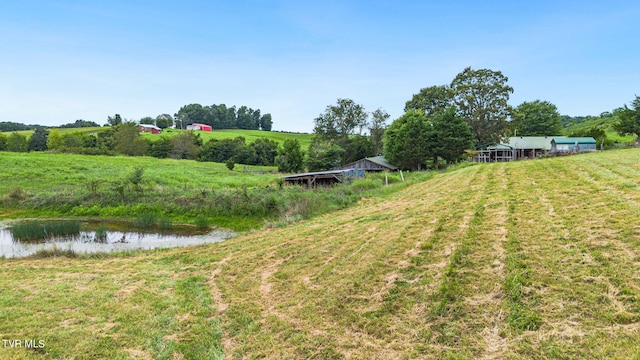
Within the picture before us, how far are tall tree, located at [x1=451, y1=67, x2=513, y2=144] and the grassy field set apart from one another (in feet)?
124

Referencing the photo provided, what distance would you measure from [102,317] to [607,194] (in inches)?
431

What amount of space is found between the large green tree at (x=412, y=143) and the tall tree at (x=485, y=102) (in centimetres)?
847

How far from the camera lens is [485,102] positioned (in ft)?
139

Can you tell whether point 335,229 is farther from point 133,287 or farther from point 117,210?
point 117,210

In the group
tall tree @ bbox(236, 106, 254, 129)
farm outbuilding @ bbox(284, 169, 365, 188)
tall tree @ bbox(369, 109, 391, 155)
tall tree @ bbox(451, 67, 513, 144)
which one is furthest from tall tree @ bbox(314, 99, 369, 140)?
tall tree @ bbox(236, 106, 254, 129)

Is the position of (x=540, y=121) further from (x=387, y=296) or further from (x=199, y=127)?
(x=199, y=127)

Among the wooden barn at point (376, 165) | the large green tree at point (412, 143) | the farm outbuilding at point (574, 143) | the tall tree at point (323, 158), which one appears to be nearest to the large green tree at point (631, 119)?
the farm outbuilding at point (574, 143)

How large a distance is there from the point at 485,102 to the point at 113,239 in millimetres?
43491

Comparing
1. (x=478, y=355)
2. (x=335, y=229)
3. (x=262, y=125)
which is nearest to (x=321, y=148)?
(x=335, y=229)

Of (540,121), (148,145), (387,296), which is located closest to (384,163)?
(540,121)

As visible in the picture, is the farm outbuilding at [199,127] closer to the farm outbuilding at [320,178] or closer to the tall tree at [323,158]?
the tall tree at [323,158]

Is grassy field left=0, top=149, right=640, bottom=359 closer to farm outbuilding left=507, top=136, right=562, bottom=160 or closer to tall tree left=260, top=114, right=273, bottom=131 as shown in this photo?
farm outbuilding left=507, top=136, right=562, bottom=160

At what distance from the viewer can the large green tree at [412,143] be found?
36906 millimetres

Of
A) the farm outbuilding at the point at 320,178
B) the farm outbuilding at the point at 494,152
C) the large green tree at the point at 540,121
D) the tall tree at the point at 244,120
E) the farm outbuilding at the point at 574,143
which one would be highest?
the tall tree at the point at 244,120
